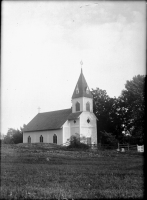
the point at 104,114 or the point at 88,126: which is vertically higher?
the point at 104,114

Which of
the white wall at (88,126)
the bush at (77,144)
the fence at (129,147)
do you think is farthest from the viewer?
the white wall at (88,126)

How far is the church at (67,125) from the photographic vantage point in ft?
90.3

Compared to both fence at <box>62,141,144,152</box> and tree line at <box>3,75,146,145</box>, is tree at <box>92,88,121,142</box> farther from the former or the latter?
fence at <box>62,141,144,152</box>

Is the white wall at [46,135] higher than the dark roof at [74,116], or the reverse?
the dark roof at [74,116]

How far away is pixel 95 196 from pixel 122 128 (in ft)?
78.1

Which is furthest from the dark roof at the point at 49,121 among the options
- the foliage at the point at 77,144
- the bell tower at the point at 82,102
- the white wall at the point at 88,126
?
the foliage at the point at 77,144

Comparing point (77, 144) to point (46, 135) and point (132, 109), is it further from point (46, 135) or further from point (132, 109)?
point (132, 109)

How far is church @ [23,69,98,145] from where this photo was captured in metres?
27.5

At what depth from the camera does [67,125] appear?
2869cm

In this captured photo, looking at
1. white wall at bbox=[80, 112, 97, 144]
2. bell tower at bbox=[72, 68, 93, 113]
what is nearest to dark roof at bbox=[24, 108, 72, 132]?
bell tower at bbox=[72, 68, 93, 113]

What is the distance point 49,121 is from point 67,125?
2.06 meters

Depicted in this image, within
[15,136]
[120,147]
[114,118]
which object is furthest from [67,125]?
[15,136]

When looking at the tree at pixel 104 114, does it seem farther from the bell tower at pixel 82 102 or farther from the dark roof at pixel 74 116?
the dark roof at pixel 74 116

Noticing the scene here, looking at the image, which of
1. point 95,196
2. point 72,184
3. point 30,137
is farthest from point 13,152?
point 95,196
